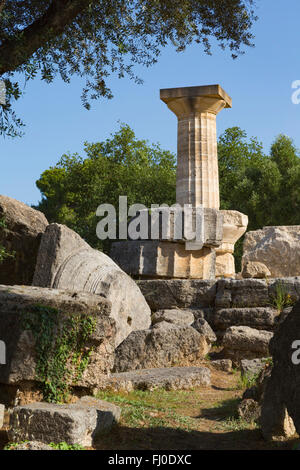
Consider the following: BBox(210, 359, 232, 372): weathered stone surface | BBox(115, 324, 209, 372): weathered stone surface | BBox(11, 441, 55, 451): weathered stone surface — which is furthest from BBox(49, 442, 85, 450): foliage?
BBox(210, 359, 232, 372): weathered stone surface

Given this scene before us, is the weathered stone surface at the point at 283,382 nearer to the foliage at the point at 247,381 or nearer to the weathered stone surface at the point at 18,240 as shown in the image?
the foliage at the point at 247,381

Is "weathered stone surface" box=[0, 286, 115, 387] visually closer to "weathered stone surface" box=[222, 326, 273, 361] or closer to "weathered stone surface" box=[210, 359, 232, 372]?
"weathered stone surface" box=[210, 359, 232, 372]

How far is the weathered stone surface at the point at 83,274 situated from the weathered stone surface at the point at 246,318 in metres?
1.33

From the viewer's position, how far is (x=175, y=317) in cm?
873

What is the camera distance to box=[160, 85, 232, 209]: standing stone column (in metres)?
13.5

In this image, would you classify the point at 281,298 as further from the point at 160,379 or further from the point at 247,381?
the point at 160,379

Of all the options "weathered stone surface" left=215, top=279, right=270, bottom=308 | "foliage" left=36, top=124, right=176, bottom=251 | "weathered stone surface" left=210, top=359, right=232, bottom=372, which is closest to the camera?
"weathered stone surface" left=210, top=359, right=232, bottom=372

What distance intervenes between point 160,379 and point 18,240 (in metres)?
2.98

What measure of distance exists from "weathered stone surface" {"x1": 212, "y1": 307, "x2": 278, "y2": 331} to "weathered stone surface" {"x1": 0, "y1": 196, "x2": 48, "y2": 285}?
3086 millimetres

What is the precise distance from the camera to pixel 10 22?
8148 millimetres

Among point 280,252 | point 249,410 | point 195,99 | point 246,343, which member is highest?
point 195,99

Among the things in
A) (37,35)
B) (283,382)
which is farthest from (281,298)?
(37,35)

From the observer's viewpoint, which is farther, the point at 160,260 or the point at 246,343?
the point at 160,260

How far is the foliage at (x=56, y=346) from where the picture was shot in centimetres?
493
